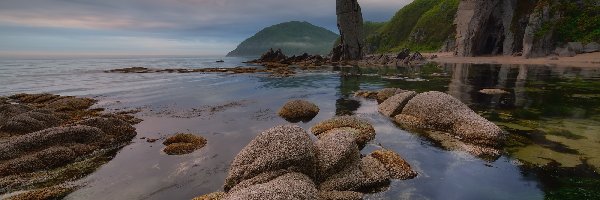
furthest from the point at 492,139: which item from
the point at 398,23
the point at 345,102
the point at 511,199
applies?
the point at 398,23

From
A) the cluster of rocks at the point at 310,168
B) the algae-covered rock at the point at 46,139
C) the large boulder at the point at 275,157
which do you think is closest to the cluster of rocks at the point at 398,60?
the algae-covered rock at the point at 46,139

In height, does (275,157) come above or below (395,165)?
above

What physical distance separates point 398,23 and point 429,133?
569 feet

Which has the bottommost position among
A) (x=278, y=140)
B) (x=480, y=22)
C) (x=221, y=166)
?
(x=221, y=166)

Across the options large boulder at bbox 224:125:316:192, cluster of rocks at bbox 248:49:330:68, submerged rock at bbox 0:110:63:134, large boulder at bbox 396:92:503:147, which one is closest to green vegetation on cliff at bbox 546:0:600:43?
cluster of rocks at bbox 248:49:330:68

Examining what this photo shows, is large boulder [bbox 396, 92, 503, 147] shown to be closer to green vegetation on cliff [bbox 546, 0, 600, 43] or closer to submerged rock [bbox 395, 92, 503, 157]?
submerged rock [bbox 395, 92, 503, 157]

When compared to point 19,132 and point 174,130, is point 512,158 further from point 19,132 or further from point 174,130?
point 19,132

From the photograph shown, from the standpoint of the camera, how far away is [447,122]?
1952 cm

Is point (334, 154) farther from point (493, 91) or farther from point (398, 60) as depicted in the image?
point (398, 60)

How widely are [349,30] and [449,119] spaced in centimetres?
8193

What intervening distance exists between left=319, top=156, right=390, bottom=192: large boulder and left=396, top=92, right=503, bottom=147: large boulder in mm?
6553

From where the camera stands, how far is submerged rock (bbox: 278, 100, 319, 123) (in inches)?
968

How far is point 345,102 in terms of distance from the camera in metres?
31.2

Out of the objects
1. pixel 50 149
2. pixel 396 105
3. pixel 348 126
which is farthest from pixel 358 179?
pixel 50 149
